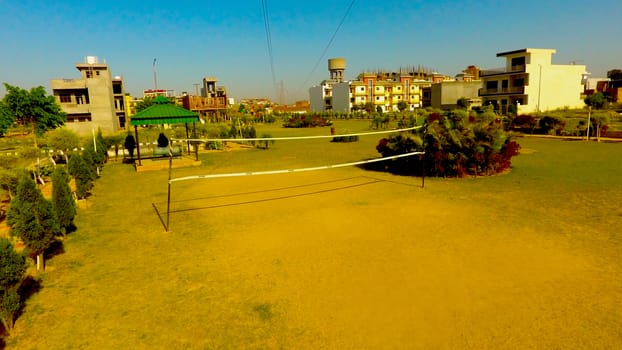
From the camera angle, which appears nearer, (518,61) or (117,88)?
(518,61)

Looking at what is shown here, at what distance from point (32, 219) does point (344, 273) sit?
5.45 m

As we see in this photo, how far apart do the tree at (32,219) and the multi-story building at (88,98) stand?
4605 centimetres

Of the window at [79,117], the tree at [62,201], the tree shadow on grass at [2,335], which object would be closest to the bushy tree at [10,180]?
the tree at [62,201]

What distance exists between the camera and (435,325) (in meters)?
4.62

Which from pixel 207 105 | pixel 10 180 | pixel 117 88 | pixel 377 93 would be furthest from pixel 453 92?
pixel 10 180

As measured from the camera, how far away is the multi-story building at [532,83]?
1912 inches

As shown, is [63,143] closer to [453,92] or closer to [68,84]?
[68,84]

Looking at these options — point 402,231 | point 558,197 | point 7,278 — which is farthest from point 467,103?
point 7,278

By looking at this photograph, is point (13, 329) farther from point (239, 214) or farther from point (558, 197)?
point (558, 197)

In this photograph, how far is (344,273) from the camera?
243 inches

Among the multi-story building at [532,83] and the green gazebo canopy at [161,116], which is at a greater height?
the multi-story building at [532,83]

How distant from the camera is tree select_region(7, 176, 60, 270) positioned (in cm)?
627

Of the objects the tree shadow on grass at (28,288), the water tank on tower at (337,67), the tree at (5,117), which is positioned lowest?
the tree shadow on grass at (28,288)

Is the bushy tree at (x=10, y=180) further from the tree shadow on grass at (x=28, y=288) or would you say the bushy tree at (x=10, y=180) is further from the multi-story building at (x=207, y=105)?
the multi-story building at (x=207, y=105)
